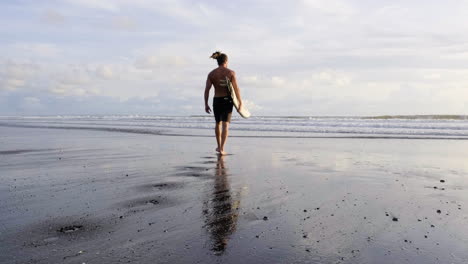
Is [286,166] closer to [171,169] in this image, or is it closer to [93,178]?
[171,169]

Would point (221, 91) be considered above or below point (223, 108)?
above

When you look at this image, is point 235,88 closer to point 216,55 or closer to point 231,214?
point 216,55

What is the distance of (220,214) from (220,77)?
550 centimetres

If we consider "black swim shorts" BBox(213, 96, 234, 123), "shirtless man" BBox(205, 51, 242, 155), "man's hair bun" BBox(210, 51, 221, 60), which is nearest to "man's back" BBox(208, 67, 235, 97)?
"shirtless man" BBox(205, 51, 242, 155)

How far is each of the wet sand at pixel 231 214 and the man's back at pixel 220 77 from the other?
2450 millimetres

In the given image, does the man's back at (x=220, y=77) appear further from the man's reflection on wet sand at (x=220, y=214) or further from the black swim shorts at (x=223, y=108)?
the man's reflection on wet sand at (x=220, y=214)

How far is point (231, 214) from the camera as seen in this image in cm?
346

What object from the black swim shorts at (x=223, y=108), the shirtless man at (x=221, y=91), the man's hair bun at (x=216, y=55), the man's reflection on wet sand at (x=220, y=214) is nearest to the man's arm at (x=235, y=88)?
the shirtless man at (x=221, y=91)

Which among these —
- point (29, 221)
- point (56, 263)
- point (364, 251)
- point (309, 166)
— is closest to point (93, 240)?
point (56, 263)

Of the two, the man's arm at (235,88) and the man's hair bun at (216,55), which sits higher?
the man's hair bun at (216,55)

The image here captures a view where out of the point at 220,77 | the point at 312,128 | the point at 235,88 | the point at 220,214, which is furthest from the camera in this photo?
the point at 312,128

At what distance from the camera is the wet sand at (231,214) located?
98.3 inches

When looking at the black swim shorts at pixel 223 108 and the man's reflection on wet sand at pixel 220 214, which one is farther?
the black swim shorts at pixel 223 108

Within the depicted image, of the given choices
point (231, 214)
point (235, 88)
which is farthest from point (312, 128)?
point (231, 214)
